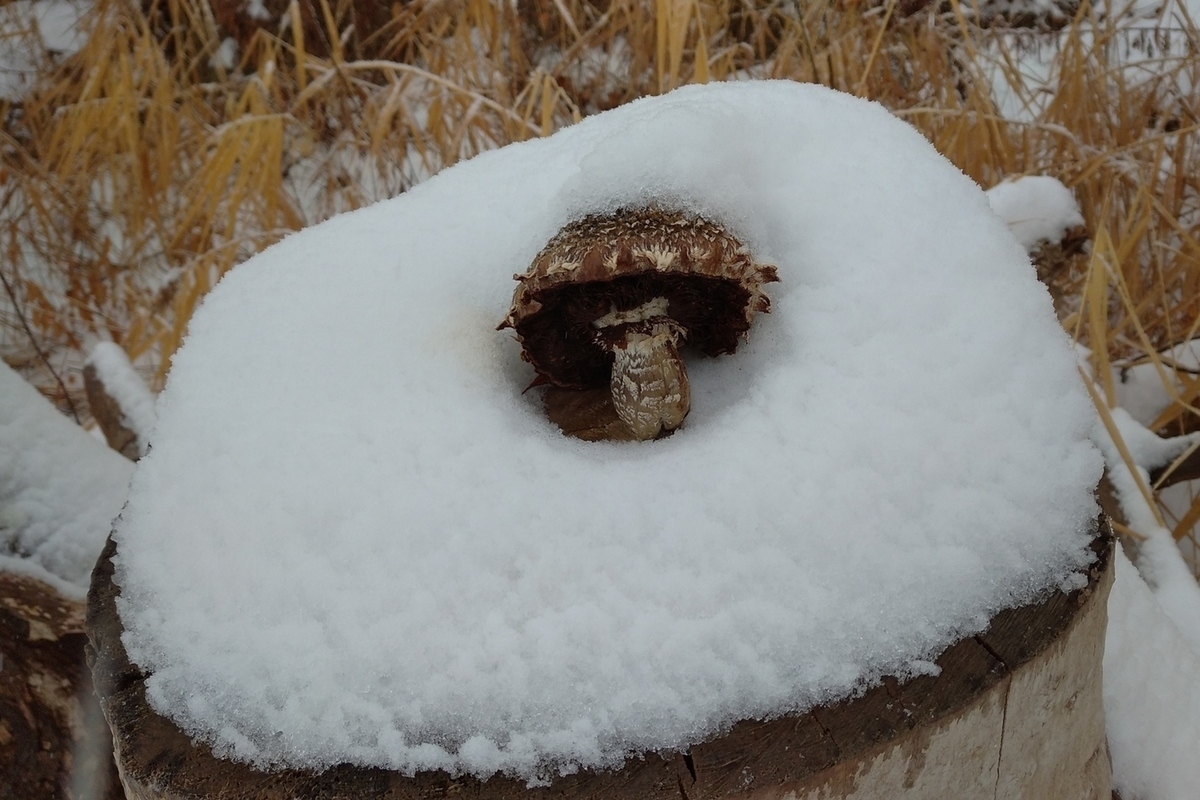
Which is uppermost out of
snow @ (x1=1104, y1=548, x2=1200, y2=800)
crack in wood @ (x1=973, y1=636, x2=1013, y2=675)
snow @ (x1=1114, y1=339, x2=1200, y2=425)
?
crack in wood @ (x1=973, y1=636, x2=1013, y2=675)

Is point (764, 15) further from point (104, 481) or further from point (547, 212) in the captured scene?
point (104, 481)

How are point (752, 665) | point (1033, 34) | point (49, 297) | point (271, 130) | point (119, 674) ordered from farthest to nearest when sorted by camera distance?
point (49, 297) → point (1033, 34) → point (271, 130) → point (119, 674) → point (752, 665)

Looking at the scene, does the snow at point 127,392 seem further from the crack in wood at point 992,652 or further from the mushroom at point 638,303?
the crack in wood at point 992,652

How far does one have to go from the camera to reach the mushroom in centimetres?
70

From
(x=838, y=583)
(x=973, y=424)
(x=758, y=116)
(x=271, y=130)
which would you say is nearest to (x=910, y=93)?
(x=758, y=116)

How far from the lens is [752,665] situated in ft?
1.87

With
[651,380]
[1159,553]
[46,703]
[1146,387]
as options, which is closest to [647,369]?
[651,380]

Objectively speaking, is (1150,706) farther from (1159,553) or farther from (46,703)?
(46,703)

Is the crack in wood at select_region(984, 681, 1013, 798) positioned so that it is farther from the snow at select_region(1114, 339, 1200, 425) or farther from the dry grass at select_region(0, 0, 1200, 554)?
the snow at select_region(1114, 339, 1200, 425)

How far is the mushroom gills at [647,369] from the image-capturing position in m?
0.78

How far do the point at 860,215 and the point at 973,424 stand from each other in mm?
248

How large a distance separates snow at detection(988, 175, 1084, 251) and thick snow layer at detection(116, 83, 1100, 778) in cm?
59

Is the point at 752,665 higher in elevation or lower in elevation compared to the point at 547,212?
lower

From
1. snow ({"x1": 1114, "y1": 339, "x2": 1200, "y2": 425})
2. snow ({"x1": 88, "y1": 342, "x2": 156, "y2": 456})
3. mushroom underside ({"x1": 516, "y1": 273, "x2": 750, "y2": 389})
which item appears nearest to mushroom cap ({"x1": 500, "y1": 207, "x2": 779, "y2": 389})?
mushroom underside ({"x1": 516, "y1": 273, "x2": 750, "y2": 389})
